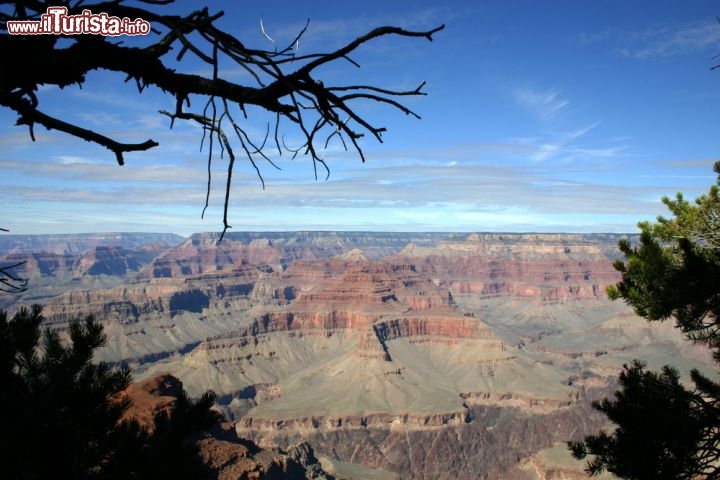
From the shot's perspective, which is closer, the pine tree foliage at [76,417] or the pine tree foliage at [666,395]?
the pine tree foliage at [76,417]

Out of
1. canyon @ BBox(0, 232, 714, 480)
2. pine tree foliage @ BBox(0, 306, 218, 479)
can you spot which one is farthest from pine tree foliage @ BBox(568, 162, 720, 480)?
canyon @ BBox(0, 232, 714, 480)

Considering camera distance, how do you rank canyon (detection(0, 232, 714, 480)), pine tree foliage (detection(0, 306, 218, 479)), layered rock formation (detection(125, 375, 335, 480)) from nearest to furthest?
pine tree foliage (detection(0, 306, 218, 479)), layered rock formation (detection(125, 375, 335, 480)), canyon (detection(0, 232, 714, 480))

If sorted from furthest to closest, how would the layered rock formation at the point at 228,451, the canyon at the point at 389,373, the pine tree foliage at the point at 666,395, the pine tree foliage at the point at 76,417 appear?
the canyon at the point at 389,373 < the layered rock formation at the point at 228,451 < the pine tree foliage at the point at 666,395 < the pine tree foliage at the point at 76,417

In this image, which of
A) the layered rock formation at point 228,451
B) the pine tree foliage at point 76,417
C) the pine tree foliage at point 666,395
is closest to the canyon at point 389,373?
the layered rock formation at point 228,451

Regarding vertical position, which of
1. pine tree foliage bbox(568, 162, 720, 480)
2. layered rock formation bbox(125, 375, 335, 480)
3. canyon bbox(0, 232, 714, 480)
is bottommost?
canyon bbox(0, 232, 714, 480)

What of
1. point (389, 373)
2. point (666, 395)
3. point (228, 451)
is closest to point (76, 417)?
point (666, 395)

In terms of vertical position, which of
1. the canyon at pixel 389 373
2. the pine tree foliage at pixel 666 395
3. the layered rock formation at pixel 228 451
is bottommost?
the canyon at pixel 389 373

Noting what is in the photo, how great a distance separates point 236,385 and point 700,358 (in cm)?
13819

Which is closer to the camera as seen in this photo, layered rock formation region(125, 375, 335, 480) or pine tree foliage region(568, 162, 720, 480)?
pine tree foliage region(568, 162, 720, 480)

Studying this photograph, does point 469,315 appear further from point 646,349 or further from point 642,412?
point 642,412

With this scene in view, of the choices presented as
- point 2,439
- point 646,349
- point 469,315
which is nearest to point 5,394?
point 2,439

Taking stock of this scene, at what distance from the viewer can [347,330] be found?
170000 mm

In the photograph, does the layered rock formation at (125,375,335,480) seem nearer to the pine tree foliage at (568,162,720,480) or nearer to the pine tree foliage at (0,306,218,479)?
the pine tree foliage at (0,306,218,479)

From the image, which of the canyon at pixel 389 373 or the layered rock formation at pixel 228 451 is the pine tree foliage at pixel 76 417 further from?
the canyon at pixel 389 373
